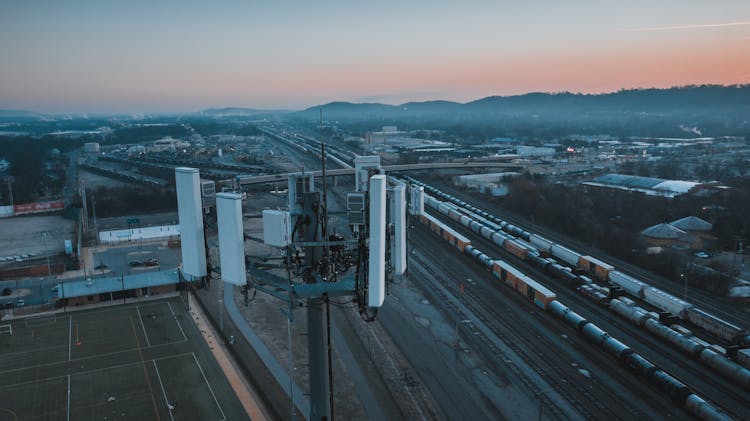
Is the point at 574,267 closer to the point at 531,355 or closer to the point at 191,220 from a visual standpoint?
the point at 531,355

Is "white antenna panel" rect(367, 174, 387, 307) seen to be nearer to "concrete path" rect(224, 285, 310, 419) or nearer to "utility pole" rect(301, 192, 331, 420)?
"utility pole" rect(301, 192, 331, 420)

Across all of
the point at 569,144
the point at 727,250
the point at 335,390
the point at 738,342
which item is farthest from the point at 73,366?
the point at 569,144

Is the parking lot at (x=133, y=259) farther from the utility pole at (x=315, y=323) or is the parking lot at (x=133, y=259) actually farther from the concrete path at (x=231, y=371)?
the utility pole at (x=315, y=323)

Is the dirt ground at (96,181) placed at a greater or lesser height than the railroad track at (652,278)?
greater

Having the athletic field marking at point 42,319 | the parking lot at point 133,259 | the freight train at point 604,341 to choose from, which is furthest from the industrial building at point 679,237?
the athletic field marking at point 42,319

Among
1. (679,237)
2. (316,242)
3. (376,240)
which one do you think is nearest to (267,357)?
(316,242)
